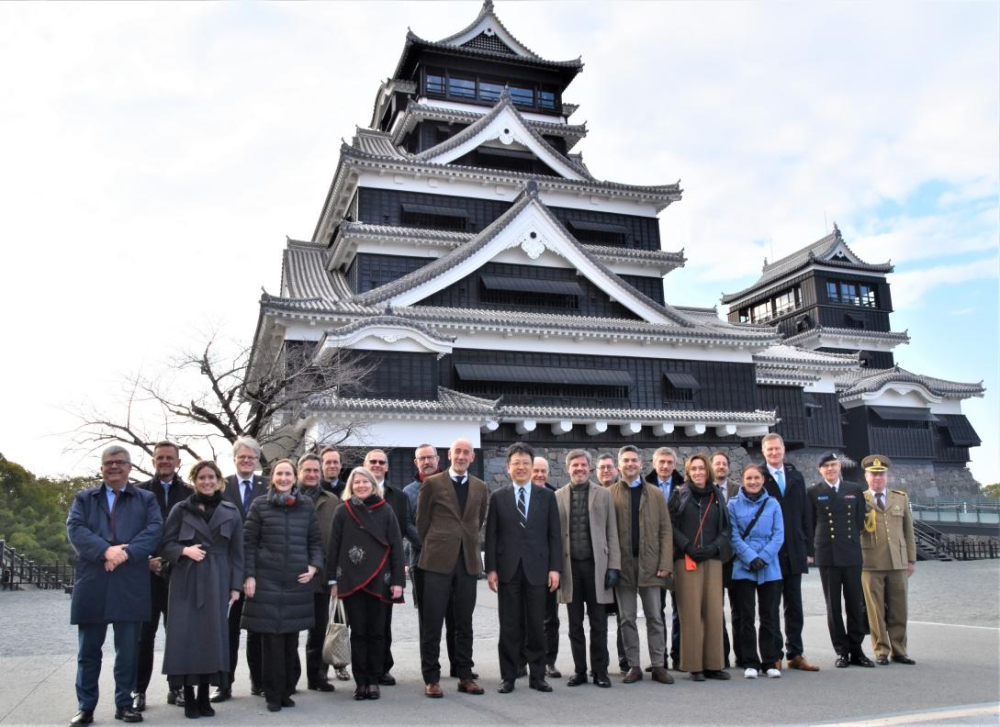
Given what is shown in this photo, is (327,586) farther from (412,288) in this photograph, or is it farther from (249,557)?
(412,288)

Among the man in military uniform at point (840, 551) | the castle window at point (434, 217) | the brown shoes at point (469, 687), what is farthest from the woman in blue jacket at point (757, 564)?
the castle window at point (434, 217)

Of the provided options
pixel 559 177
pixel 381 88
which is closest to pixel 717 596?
pixel 559 177

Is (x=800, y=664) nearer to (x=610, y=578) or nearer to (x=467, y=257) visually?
(x=610, y=578)

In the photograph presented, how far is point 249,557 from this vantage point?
600 cm

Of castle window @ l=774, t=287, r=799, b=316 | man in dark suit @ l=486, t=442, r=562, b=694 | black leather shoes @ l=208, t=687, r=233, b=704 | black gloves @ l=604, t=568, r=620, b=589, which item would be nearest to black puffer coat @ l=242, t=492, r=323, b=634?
black leather shoes @ l=208, t=687, r=233, b=704

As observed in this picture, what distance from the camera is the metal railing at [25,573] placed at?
688 inches

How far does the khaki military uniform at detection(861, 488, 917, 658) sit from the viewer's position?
735 centimetres

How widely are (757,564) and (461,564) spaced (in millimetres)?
2537

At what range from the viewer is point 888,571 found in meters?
7.59

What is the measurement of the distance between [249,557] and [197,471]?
0.75m

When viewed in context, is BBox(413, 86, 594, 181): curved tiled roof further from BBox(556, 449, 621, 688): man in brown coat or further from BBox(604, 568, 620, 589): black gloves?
BBox(604, 568, 620, 589): black gloves

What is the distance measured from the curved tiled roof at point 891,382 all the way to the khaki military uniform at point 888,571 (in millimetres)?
24802

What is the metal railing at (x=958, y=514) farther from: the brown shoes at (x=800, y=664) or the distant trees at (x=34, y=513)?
the distant trees at (x=34, y=513)

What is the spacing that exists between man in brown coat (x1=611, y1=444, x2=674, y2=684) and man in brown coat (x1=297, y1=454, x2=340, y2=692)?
239 centimetres
